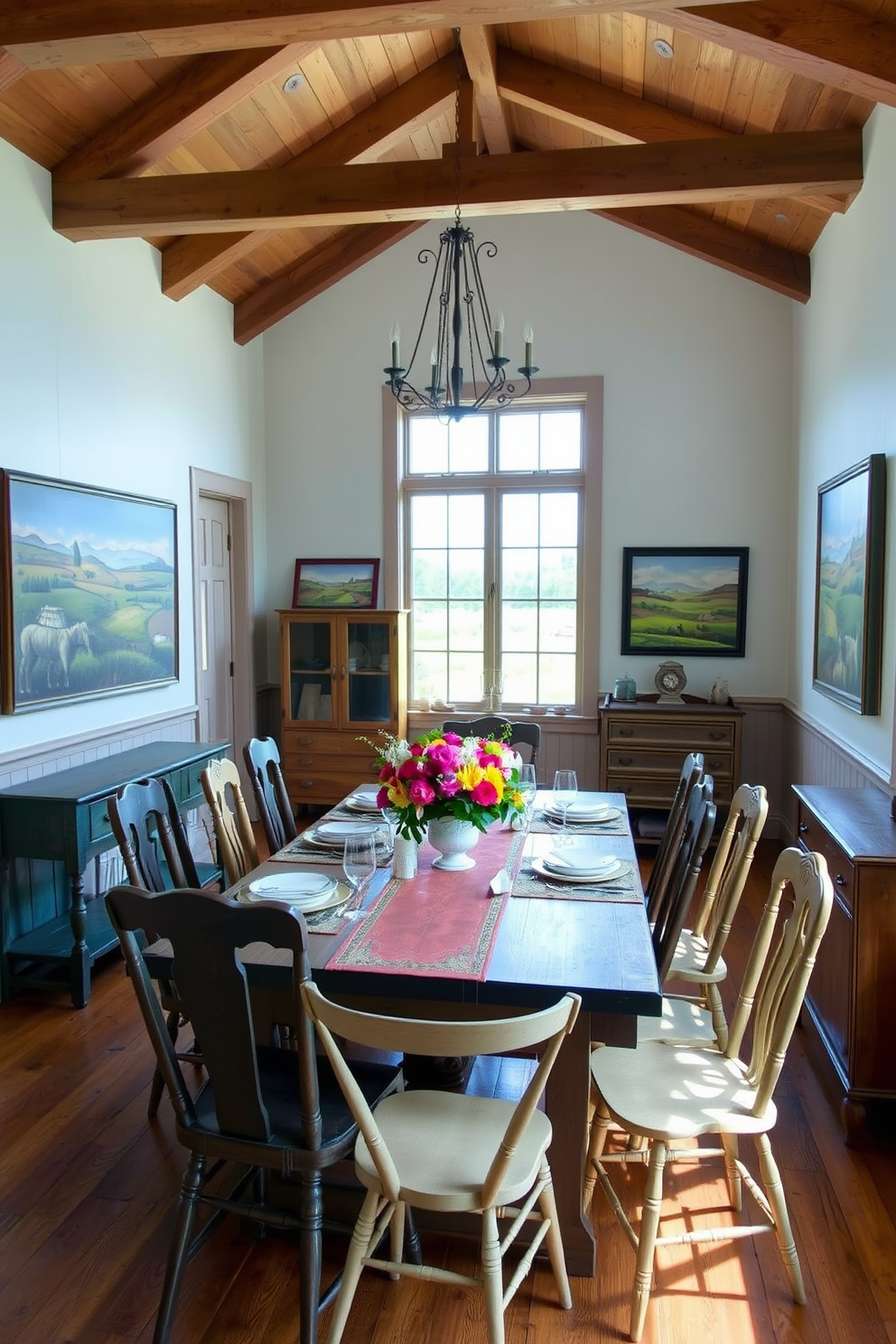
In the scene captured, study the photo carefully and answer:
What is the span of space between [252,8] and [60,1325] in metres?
3.49

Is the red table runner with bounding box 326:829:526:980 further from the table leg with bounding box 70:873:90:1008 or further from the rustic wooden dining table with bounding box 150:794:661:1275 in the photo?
the table leg with bounding box 70:873:90:1008

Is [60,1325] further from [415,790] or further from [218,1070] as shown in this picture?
[415,790]

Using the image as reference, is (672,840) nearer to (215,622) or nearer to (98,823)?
(98,823)

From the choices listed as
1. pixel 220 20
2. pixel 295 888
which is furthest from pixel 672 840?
pixel 220 20

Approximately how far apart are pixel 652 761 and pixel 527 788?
A: 2.49 meters

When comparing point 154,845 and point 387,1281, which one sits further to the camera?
point 154,845

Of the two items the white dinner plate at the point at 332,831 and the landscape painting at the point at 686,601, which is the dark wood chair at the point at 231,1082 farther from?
the landscape painting at the point at 686,601

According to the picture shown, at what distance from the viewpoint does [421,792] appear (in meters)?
2.34

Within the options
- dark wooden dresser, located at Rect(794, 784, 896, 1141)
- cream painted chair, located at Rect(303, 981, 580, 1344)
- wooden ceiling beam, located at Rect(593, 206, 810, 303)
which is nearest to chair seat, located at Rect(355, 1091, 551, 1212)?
cream painted chair, located at Rect(303, 981, 580, 1344)

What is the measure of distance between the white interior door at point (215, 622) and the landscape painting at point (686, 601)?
254cm

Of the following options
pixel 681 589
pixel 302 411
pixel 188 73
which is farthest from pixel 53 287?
pixel 681 589

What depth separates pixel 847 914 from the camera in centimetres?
255

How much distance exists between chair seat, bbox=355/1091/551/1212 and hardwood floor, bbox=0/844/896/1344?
17.7 inches

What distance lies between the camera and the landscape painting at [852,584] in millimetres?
3340
